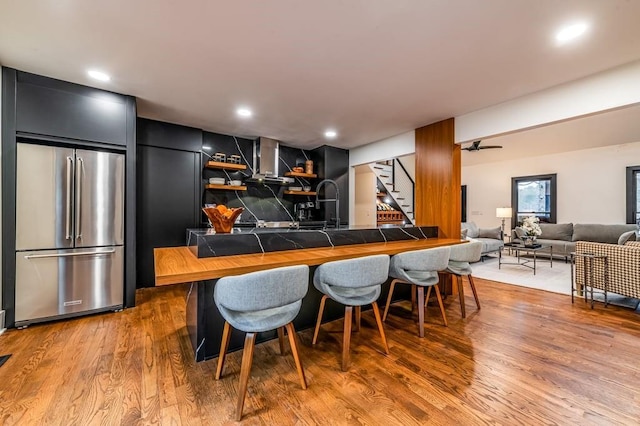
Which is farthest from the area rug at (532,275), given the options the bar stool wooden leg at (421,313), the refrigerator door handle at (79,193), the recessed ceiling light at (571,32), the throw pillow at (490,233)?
the refrigerator door handle at (79,193)

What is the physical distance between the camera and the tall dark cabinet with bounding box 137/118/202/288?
4066 millimetres

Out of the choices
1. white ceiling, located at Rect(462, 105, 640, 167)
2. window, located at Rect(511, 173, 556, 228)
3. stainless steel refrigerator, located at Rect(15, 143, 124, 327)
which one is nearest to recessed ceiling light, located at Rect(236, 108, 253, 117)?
stainless steel refrigerator, located at Rect(15, 143, 124, 327)

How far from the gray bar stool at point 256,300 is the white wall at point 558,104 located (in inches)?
129

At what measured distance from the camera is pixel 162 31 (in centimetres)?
205

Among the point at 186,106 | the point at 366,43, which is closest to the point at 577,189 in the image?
the point at 366,43

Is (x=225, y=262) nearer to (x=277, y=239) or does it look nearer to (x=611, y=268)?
(x=277, y=239)

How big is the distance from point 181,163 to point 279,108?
Result: 196 centimetres

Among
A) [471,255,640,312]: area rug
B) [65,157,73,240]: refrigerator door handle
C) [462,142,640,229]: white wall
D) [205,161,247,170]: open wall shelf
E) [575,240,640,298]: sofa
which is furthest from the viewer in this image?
[462,142,640,229]: white wall

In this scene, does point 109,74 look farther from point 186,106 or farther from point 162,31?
point 162,31

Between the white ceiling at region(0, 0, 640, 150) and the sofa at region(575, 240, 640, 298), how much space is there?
2.14 metres

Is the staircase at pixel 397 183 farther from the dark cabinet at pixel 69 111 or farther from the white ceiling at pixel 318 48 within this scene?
the dark cabinet at pixel 69 111

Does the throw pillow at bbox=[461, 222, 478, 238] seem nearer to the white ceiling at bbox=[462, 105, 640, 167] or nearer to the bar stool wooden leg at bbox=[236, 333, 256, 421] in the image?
the white ceiling at bbox=[462, 105, 640, 167]

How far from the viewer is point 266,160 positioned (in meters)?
5.12

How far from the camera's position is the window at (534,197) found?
7.00 metres
